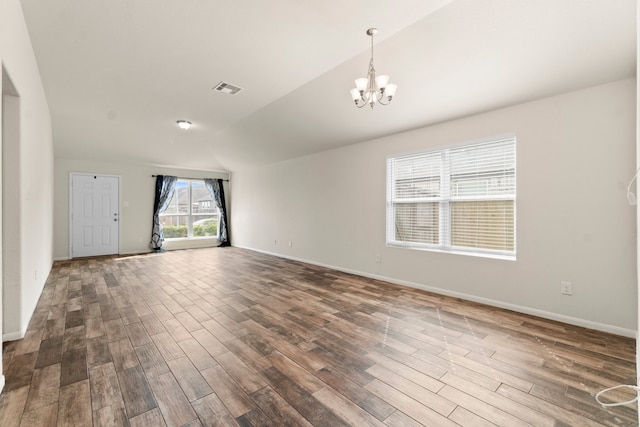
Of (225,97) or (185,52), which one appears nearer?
(185,52)

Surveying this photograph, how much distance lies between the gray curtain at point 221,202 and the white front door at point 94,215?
2409 millimetres

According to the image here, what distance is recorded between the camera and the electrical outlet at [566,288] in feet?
9.50

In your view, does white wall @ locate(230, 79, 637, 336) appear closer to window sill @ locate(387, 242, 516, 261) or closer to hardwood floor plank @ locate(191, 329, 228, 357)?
window sill @ locate(387, 242, 516, 261)

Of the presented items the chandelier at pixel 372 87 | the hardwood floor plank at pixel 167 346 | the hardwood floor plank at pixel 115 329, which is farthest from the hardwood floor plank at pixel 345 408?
the chandelier at pixel 372 87

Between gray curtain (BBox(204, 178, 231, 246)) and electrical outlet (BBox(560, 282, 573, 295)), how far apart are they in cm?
804

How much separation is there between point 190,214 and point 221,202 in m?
0.96

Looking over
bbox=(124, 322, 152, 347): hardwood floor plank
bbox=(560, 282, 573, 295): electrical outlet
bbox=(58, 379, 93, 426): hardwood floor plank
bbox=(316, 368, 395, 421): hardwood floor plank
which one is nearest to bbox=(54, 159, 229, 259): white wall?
bbox=(124, 322, 152, 347): hardwood floor plank

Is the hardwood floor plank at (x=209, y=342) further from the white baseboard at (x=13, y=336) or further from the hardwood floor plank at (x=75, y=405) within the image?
the white baseboard at (x=13, y=336)

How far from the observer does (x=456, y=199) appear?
3.82 m

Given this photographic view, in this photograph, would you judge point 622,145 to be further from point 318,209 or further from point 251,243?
point 251,243

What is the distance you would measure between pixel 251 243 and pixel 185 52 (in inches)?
226

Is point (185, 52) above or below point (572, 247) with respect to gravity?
above

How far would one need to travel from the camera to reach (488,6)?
2258mm

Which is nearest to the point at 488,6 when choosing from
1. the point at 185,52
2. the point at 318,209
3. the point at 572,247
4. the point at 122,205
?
the point at 572,247
